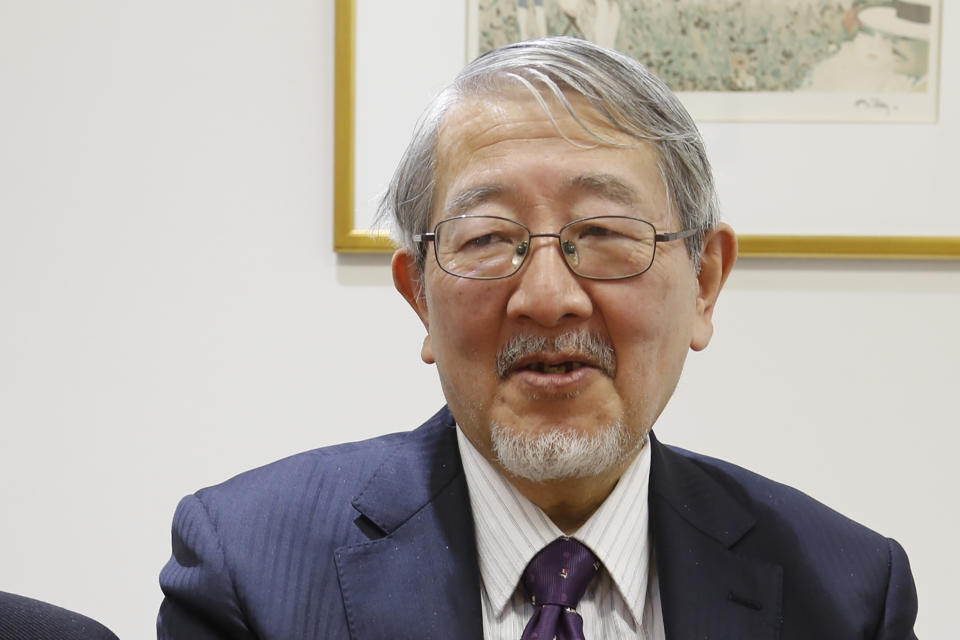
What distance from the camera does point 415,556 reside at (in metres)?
1.09

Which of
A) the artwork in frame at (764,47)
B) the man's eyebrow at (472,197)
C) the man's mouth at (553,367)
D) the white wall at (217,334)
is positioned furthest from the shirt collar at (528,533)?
the artwork in frame at (764,47)

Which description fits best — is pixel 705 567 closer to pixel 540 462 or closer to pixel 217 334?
pixel 540 462

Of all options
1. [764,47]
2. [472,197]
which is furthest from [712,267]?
[764,47]

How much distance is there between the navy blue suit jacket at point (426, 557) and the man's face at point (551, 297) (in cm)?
13

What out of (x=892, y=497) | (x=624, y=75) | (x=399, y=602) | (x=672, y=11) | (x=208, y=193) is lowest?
(x=892, y=497)

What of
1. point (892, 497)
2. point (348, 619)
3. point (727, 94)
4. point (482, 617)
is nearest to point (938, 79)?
point (727, 94)

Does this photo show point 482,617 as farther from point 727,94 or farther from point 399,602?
point 727,94

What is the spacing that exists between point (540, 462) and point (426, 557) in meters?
0.18

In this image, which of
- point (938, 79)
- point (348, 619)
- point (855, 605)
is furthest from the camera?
point (938, 79)

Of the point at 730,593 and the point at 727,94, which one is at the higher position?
the point at 727,94

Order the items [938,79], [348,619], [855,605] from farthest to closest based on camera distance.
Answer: [938,79] < [855,605] < [348,619]

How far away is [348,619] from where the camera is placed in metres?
1.04

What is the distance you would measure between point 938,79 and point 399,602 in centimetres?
120

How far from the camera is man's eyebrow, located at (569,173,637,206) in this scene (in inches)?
41.3
